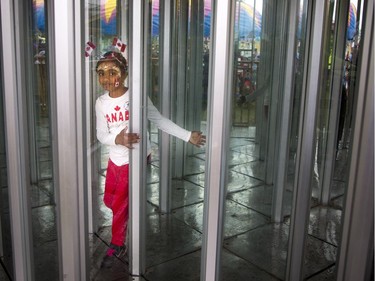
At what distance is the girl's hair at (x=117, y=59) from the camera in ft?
7.35

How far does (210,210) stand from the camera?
198 centimetres

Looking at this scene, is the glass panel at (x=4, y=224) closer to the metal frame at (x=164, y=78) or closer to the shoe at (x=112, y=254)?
the shoe at (x=112, y=254)

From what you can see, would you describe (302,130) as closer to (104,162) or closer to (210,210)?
(210,210)

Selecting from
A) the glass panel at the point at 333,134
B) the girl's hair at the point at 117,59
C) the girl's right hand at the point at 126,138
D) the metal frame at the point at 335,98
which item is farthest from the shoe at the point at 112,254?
the metal frame at the point at 335,98

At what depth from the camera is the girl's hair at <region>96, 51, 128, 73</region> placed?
2.24 m

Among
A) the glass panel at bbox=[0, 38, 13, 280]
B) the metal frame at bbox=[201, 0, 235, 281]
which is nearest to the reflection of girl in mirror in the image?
the metal frame at bbox=[201, 0, 235, 281]


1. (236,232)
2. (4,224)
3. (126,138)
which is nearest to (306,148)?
(126,138)

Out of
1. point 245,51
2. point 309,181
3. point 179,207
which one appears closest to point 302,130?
point 309,181

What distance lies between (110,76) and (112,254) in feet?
3.88

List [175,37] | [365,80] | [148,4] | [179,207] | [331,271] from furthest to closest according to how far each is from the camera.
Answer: [179,207], [175,37], [331,271], [148,4], [365,80]

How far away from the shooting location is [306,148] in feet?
7.47

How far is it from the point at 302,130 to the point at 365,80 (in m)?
0.77

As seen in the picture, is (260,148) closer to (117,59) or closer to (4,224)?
(117,59)

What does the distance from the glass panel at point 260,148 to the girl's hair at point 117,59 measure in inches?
26.7
